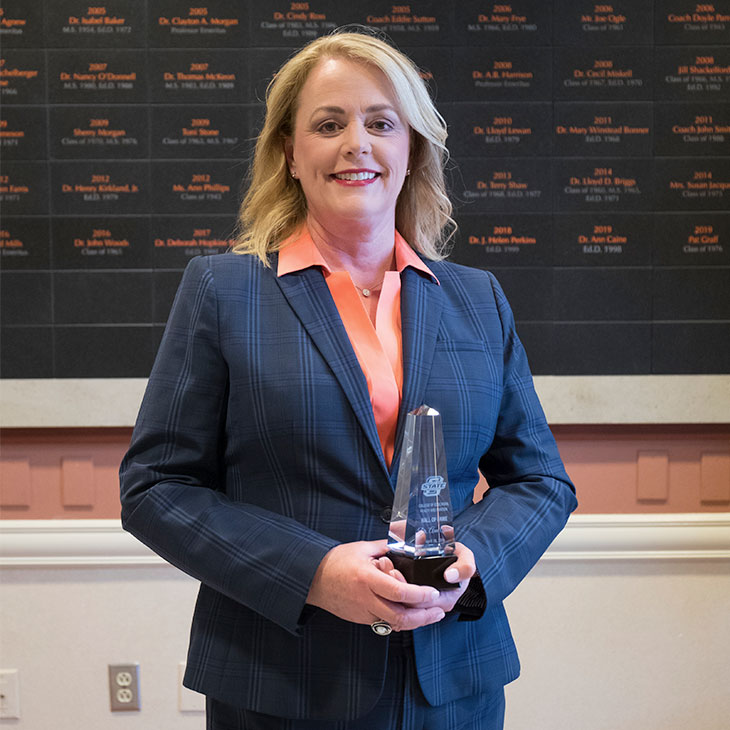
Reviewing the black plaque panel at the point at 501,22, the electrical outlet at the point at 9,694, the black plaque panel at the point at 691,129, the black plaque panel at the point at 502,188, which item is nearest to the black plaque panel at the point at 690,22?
the black plaque panel at the point at 691,129

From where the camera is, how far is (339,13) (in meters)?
2.07

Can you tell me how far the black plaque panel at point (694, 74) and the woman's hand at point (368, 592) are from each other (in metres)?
1.61

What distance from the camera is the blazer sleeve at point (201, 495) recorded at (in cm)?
99

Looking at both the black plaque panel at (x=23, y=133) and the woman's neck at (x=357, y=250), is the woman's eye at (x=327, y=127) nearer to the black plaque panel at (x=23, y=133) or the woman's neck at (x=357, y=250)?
the woman's neck at (x=357, y=250)

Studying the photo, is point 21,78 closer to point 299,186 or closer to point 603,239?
point 299,186

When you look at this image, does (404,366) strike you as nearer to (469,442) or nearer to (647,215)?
(469,442)

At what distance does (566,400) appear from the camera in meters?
2.13

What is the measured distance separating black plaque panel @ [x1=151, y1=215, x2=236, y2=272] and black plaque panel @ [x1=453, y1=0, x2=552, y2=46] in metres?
0.76

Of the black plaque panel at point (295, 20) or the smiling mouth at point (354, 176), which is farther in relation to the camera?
the black plaque panel at point (295, 20)

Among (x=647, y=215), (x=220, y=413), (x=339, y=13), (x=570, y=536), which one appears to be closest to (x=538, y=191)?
(x=647, y=215)

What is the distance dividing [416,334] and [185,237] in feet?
3.71

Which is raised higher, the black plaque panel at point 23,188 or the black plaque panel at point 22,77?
the black plaque panel at point 22,77

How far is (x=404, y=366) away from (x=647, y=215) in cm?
126

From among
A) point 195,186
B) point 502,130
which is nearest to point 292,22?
point 195,186
